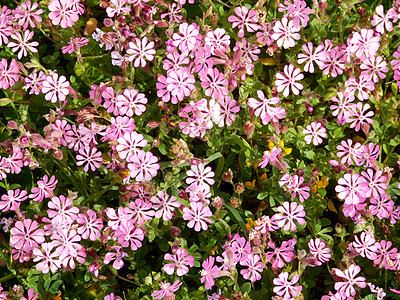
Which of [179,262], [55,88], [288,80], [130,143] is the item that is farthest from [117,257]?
[288,80]

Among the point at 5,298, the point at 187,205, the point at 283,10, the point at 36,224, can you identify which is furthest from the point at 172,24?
the point at 5,298

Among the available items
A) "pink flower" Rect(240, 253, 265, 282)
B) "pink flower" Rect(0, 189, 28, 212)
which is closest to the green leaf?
"pink flower" Rect(240, 253, 265, 282)

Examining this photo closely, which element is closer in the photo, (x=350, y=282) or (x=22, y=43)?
(x=350, y=282)

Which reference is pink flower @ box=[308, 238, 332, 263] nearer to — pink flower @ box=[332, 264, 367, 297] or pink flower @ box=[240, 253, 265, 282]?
pink flower @ box=[332, 264, 367, 297]

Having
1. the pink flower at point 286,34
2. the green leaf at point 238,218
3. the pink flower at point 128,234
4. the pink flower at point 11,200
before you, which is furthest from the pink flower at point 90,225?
the pink flower at point 286,34

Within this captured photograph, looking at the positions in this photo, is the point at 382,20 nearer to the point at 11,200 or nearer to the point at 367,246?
the point at 367,246

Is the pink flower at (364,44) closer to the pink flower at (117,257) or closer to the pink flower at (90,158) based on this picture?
the pink flower at (90,158)
